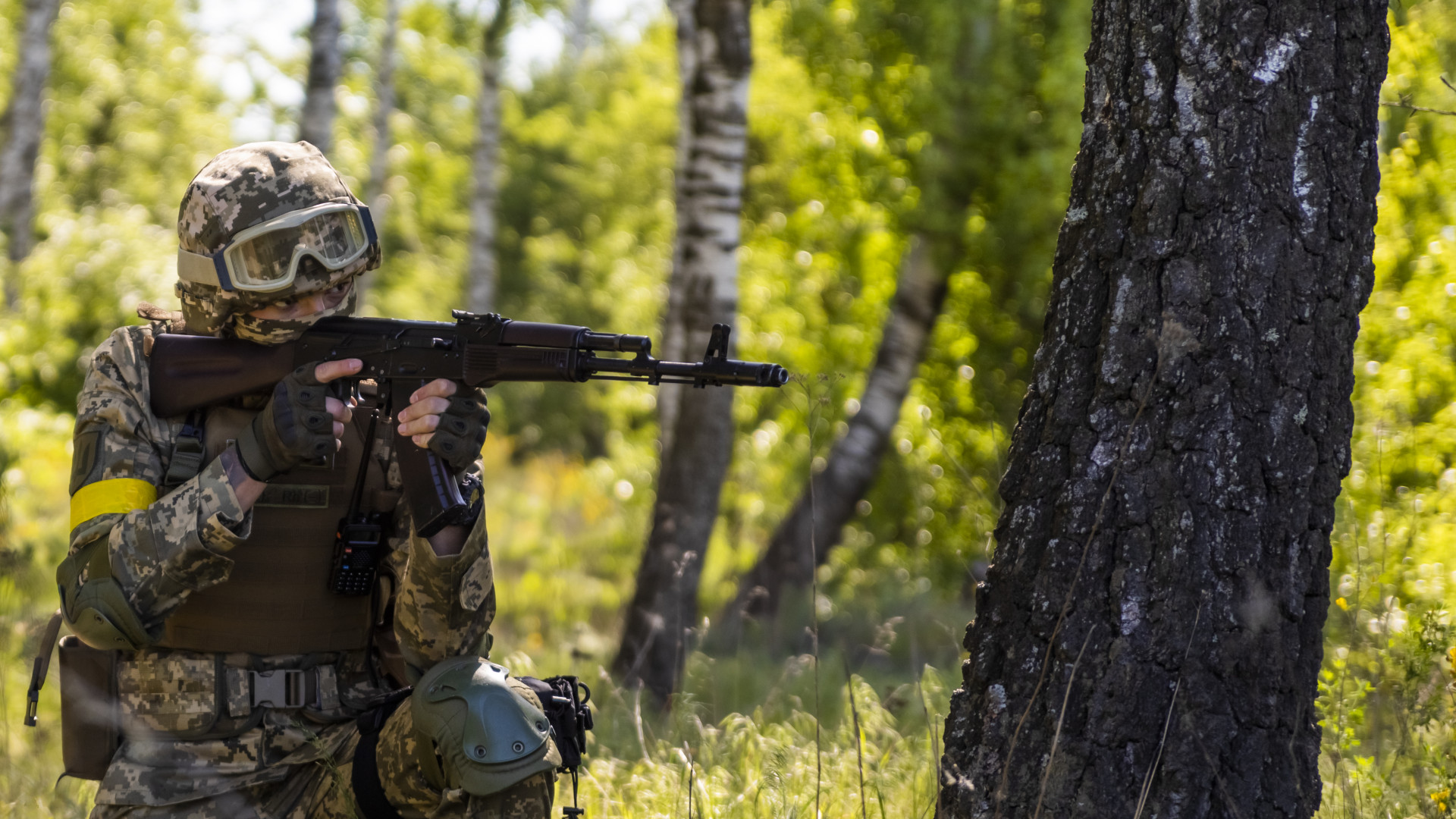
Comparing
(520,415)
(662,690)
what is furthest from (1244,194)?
(520,415)

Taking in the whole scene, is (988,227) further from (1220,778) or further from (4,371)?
(4,371)

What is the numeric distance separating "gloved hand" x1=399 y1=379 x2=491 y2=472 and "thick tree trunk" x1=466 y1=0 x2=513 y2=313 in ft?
36.9

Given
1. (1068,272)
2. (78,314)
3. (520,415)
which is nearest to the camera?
(1068,272)

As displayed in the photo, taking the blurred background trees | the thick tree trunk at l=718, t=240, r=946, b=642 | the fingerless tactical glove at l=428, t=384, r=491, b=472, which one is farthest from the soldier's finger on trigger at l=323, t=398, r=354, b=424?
the thick tree trunk at l=718, t=240, r=946, b=642

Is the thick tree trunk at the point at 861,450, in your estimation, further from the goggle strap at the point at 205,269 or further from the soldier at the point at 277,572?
the goggle strap at the point at 205,269

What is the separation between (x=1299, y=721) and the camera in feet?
6.81

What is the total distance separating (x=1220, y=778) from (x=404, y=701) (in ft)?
5.62

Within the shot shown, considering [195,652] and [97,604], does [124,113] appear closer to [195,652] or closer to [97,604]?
[195,652]

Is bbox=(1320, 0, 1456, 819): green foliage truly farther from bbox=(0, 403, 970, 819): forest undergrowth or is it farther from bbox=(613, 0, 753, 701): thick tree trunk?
bbox=(613, 0, 753, 701): thick tree trunk

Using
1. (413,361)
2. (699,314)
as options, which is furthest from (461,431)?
(699,314)

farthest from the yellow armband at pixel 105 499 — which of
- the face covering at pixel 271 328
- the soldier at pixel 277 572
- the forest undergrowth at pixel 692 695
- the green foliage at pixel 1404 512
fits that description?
the green foliage at pixel 1404 512

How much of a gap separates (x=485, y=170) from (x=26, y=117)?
16.5ft

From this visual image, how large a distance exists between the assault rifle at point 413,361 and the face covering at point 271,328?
0.02 metres

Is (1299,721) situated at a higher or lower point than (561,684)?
higher
